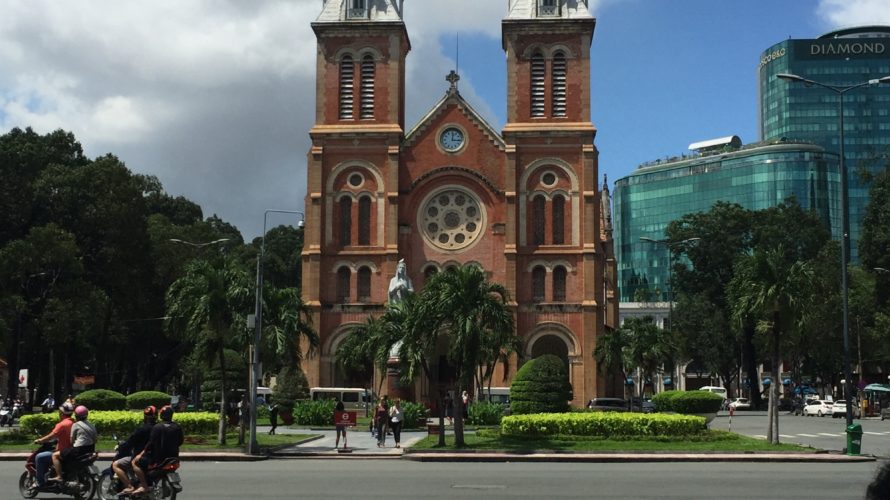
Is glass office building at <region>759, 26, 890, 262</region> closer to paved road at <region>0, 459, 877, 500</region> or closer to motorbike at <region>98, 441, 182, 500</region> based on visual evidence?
paved road at <region>0, 459, 877, 500</region>

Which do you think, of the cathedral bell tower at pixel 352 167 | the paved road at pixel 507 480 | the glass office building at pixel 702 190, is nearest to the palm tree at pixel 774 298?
the paved road at pixel 507 480

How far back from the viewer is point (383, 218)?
6512cm

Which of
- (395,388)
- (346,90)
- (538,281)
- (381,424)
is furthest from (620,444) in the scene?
(346,90)

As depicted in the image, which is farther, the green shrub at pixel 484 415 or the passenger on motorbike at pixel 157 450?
the green shrub at pixel 484 415

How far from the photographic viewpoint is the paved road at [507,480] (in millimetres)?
19234

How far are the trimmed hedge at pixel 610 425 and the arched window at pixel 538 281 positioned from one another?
29.3 metres

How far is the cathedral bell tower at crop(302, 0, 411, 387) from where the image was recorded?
211 feet

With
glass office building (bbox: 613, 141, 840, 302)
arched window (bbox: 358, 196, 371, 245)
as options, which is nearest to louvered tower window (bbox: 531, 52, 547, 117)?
arched window (bbox: 358, 196, 371, 245)

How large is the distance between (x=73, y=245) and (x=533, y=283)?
2598 cm

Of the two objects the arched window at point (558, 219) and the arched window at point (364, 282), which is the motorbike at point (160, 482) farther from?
the arched window at point (558, 219)

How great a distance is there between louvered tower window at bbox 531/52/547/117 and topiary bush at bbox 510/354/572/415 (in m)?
26.9

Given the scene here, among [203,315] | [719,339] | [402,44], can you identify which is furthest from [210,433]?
[719,339]

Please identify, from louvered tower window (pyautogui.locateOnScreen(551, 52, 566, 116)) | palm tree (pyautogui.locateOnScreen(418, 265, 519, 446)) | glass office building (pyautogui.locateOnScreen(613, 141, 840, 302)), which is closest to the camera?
palm tree (pyautogui.locateOnScreen(418, 265, 519, 446))

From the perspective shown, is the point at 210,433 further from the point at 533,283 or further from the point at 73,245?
the point at 533,283
